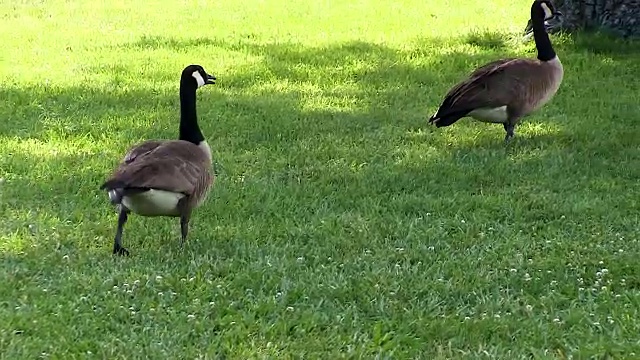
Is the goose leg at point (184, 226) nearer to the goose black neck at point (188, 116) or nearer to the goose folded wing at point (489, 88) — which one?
the goose black neck at point (188, 116)

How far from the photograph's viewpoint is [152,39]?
1191cm

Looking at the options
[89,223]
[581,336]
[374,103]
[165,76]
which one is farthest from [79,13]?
[581,336]

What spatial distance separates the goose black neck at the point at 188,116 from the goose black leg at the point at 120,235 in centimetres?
89

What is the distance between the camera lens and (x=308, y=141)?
775 centimetres

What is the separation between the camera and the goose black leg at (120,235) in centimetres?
516

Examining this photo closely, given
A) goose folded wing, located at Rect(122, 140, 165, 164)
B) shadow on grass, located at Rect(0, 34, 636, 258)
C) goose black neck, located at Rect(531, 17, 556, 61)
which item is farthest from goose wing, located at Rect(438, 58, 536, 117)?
goose folded wing, located at Rect(122, 140, 165, 164)

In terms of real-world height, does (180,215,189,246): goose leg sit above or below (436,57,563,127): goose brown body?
below

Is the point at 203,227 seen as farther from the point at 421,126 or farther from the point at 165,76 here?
the point at 165,76

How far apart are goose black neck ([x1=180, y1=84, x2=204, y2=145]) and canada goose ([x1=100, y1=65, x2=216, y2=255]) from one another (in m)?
0.23

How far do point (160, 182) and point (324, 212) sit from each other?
4.93 ft

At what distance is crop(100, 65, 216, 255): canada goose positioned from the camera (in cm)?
484

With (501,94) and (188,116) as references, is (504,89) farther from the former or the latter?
(188,116)

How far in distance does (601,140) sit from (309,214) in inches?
118

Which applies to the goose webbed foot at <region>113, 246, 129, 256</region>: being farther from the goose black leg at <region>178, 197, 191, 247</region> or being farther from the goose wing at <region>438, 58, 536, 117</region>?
the goose wing at <region>438, 58, 536, 117</region>
